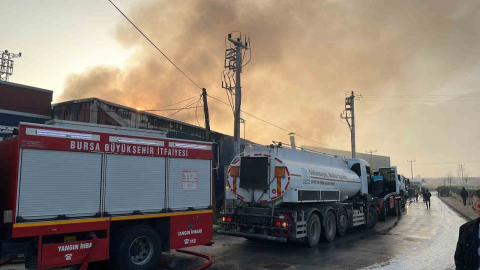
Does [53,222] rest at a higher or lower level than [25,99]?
lower

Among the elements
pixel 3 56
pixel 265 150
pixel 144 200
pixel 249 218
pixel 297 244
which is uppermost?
pixel 3 56

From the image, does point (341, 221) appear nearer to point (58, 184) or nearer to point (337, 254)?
point (337, 254)

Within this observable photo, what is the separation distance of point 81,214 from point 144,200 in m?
1.43

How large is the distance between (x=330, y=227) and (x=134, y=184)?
770cm

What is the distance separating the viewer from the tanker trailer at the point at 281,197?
11055mm

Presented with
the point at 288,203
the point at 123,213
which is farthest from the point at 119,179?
the point at 288,203

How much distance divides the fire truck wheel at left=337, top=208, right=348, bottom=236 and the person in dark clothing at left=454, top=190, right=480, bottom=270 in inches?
381

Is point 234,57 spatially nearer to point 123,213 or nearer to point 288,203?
point 288,203

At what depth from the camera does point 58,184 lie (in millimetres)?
6871

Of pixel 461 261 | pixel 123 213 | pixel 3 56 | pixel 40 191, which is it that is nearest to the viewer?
pixel 461 261

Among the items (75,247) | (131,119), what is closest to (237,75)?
(131,119)

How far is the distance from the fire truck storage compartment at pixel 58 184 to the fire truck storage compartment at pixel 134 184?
283 millimetres

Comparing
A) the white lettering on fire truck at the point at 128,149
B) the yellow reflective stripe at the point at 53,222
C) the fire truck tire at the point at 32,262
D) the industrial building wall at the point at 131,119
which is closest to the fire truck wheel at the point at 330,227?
the white lettering on fire truck at the point at 128,149

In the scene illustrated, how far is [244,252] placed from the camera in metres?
10.7
